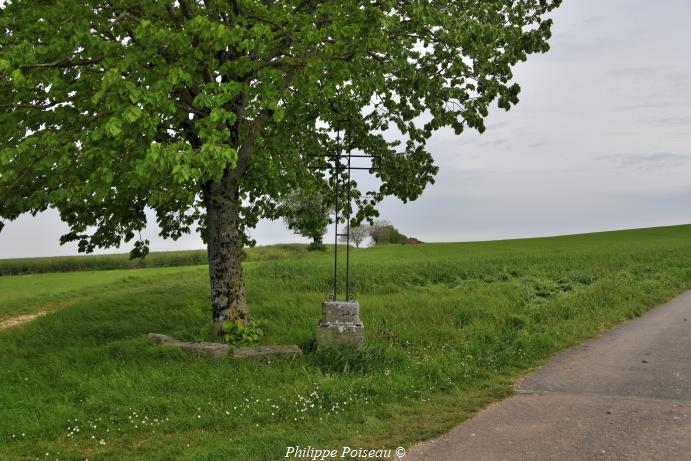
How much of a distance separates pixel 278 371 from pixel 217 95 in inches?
230

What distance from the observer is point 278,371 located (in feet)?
35.8

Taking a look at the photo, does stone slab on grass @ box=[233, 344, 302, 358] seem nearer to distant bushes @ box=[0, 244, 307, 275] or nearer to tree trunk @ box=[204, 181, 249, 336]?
tree trunk @ box=[204, 181, 249, 336]

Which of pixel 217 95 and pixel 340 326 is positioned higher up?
pixel 217 95

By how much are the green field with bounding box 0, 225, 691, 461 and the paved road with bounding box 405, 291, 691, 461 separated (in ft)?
1.92

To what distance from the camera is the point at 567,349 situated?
13.2m

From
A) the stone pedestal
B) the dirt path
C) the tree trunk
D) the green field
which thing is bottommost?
the dirt path

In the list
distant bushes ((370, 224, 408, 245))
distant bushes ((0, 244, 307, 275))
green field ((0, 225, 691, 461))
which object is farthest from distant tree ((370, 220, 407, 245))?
green field ((0, 225, 691, 461))

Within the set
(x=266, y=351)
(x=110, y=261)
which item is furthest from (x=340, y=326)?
(x=110, y=261)

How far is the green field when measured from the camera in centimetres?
830

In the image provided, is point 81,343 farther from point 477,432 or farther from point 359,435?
point 477,432

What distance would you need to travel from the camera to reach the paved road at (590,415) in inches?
270

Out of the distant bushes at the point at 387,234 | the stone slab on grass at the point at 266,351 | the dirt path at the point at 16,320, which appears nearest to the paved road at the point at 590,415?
the stone slab on grass at the point at 266,351

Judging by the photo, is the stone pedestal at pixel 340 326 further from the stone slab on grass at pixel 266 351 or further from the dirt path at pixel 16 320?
the dirt path at pixel 16 320

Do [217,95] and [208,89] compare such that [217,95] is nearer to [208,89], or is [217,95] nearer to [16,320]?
[208,89]
